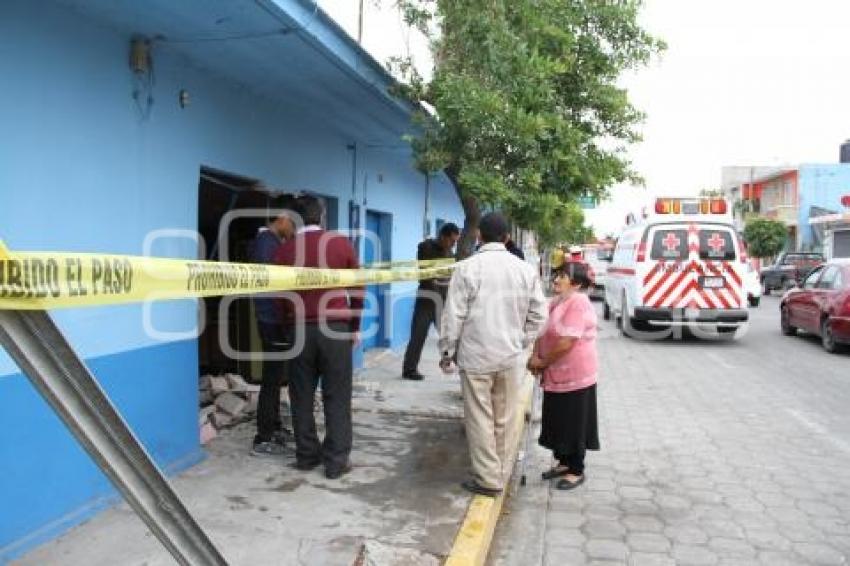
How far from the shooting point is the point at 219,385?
7.39 meters

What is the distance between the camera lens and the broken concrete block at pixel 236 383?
7380 mm

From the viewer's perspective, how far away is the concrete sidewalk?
12.8 ft

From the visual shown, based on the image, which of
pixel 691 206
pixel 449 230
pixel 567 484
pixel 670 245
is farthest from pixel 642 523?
pixel 691 206

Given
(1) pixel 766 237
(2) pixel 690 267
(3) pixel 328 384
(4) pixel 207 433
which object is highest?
(1) pixel 766 237

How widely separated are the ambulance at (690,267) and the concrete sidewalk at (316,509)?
8108 mm

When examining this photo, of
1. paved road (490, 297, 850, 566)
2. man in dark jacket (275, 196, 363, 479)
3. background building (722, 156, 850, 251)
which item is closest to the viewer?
paved road (490, 297, 850, 566)

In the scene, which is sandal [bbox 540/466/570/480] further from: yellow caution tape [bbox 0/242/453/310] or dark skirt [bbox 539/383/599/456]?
yellow caution tape [bbox 0/242/453/310]

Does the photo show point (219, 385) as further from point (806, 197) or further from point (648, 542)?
point (806, 197)

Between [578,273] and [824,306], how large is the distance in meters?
9.78

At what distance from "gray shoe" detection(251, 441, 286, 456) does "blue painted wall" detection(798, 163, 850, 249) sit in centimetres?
4566

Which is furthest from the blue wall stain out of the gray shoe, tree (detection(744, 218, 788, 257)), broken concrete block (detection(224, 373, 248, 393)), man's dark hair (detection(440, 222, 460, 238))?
tree (detection(744, 218, 788, 257))

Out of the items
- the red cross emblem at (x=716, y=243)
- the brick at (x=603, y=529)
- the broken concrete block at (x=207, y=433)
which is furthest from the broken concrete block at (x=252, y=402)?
the red cross emblem at (x=716, y=243)

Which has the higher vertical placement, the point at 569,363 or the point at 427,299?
the point at 427,299

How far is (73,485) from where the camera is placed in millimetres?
4246
